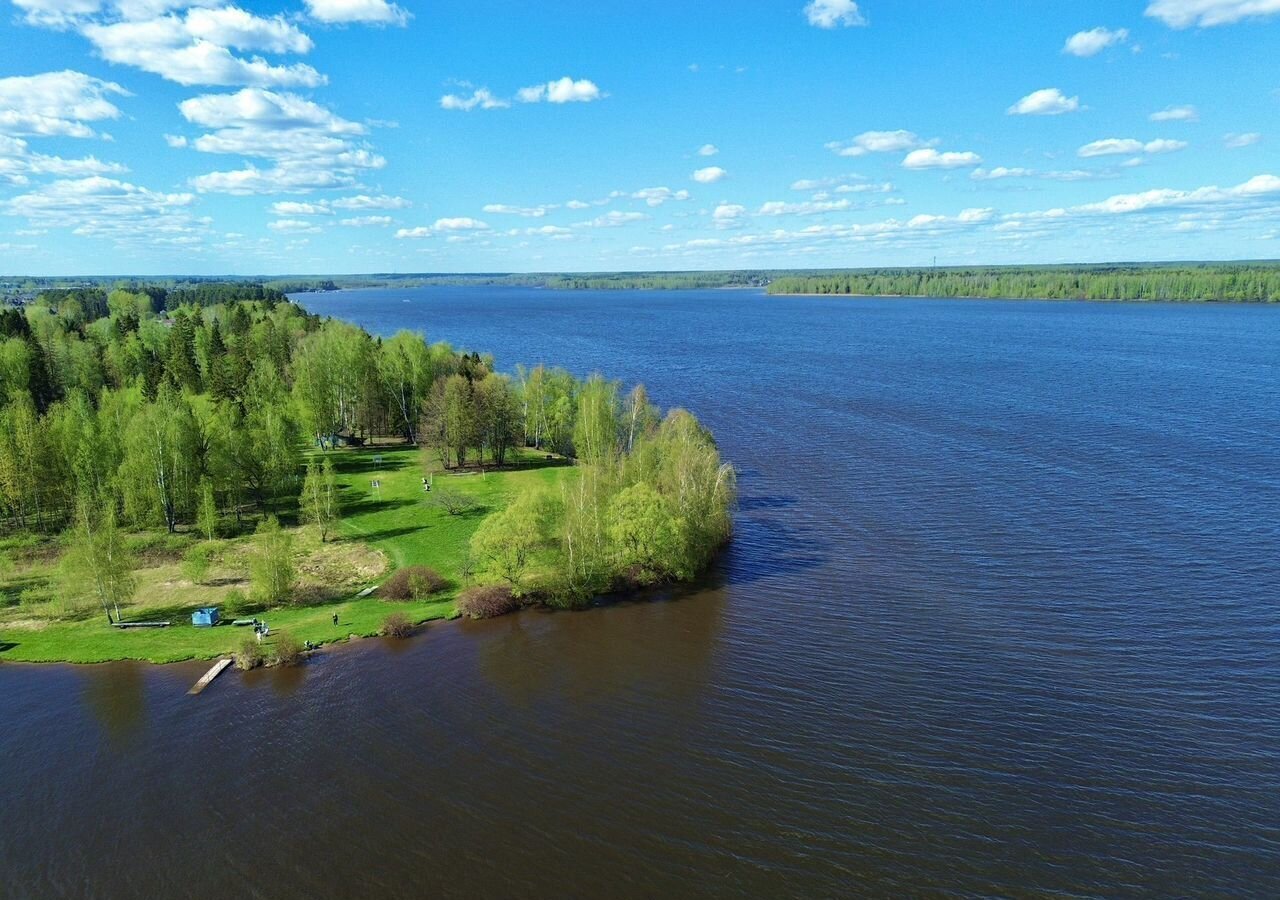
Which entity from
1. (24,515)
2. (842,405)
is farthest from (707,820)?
(842,405)

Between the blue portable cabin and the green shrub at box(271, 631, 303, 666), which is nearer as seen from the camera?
the green shrub at box(271, 631, 303, 666)

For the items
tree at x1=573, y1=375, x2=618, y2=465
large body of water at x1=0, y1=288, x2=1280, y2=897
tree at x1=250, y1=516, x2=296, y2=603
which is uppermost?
tree at x1=573, y1=375, x2=618, y2=465

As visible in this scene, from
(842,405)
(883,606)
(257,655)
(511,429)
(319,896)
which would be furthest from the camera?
(842,405)

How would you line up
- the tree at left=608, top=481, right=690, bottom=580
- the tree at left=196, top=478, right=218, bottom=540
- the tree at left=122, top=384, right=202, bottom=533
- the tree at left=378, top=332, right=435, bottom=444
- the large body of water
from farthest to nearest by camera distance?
1. the tree at left=378, top=332, right=435, bottom=444
2. the tree at left=122, top=384, right=202, bottom=533
3. the tree at left=196, top=478, right=218, bottom=540
4. the tree at left=608, top=481, right=690, bottom=580
5. the large body of water

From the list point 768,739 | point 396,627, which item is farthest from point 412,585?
point 768,739

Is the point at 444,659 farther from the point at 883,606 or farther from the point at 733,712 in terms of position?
the point at 883,606

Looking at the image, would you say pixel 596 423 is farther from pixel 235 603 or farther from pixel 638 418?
pixel 235 603

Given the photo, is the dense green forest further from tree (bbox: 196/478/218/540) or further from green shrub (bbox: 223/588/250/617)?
green shrub (bbox: 223/588/250/617)

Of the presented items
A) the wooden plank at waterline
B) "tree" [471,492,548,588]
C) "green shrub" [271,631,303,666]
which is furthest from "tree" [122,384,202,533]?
"tree" [471,492,548,588]
